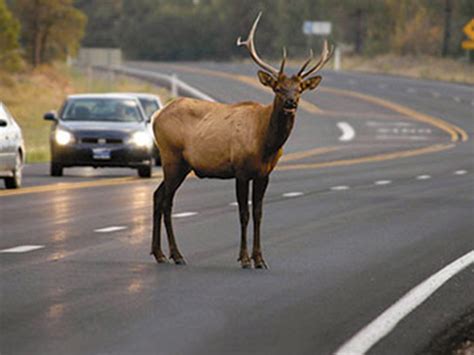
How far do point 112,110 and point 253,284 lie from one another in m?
21.2

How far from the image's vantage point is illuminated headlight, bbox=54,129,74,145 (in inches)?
1293

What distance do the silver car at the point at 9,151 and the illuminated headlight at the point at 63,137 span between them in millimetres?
3935

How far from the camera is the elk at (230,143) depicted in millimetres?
15508

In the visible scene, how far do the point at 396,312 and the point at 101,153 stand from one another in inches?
824

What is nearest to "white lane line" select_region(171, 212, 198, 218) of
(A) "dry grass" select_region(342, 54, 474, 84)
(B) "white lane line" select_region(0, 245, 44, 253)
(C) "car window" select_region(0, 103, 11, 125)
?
(B) "white lane line" select_region(0, 245, 44, 253)

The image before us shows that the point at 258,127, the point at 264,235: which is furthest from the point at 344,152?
the point at 258,127

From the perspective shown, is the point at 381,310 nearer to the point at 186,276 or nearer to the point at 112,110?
the point at 186,276

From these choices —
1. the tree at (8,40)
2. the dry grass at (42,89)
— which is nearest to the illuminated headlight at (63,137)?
the dry grass at (42,89)

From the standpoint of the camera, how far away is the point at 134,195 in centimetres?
2673

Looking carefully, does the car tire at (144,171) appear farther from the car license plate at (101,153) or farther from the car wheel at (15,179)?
the car wheel at (15,179)

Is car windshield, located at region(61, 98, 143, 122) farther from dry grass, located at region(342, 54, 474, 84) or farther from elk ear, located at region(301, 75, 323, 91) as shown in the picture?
dry grass, located at region(342, 54, 474, 84)

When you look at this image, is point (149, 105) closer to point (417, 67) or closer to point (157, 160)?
point (157, 160)

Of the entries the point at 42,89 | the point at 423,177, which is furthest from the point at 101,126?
the point at 42,89

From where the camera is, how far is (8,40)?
7988cm
